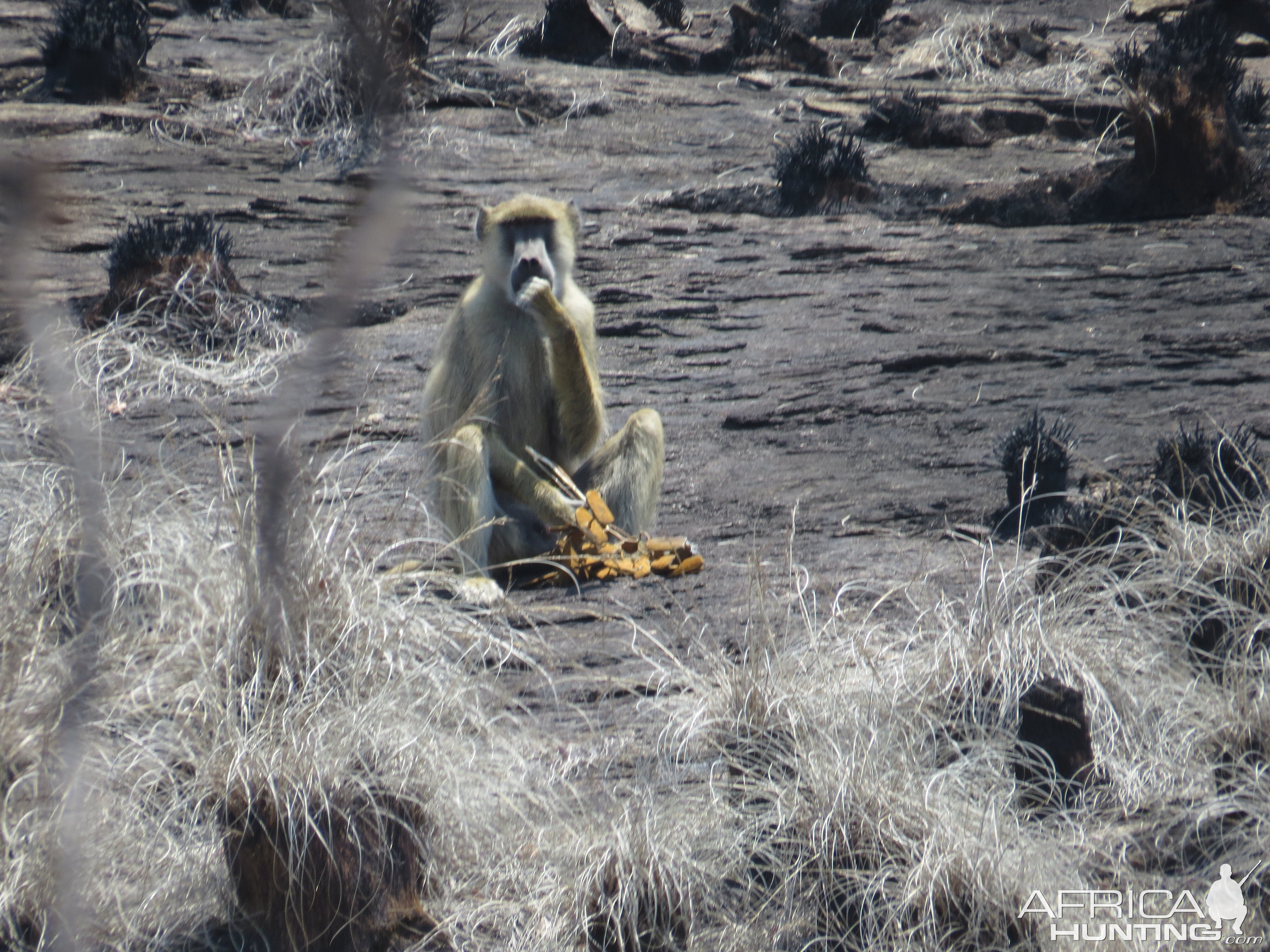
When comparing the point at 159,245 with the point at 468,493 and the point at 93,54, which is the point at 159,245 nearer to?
the point at 468,493

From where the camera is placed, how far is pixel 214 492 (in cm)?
439

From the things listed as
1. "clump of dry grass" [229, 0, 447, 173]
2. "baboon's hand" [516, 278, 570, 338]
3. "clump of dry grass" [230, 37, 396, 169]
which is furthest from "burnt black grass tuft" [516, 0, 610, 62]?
"baboon's hand" [516, 278, 570, 338]

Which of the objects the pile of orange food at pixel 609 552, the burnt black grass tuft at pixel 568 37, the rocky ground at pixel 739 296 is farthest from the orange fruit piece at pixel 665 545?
the burnt black grass tuft at pixel 568 37

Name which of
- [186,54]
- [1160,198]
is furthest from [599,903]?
[186,54]

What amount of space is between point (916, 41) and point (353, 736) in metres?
14.3

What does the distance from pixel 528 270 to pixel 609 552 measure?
4.00ft

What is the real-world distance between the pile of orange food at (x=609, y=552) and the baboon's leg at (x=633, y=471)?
0.19 meters

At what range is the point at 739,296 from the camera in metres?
9.08

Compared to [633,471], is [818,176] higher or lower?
higher

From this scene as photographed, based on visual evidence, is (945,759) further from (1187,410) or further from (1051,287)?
(1051,287)

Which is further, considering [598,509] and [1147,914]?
[598,509]

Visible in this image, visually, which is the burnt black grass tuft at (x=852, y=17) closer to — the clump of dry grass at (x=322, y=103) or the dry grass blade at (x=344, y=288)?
the clump of dry grass at (x=322, y=103)

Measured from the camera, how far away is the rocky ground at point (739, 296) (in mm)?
5957

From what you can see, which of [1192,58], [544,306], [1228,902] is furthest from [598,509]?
[1192,58]
